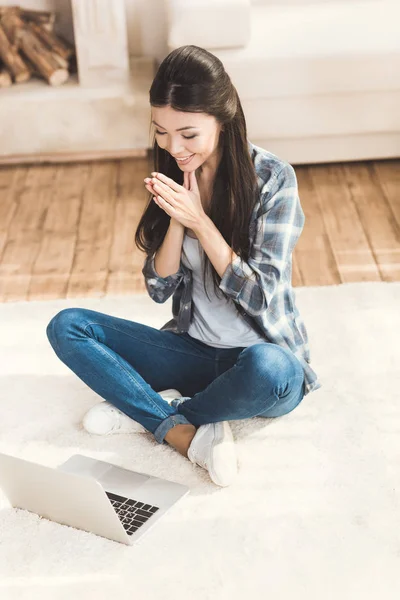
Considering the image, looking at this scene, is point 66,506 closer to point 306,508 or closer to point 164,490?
point 164,490

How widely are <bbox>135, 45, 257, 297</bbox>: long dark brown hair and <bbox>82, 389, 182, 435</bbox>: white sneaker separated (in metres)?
0.37

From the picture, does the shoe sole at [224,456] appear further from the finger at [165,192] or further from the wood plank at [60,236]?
the wood plank at [60,236]

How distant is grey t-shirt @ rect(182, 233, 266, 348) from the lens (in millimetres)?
1968

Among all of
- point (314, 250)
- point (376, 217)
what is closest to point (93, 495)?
point (314, 250)

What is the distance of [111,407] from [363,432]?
559 mm

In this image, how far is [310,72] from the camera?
321 cm

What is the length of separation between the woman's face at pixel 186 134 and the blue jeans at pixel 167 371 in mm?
402

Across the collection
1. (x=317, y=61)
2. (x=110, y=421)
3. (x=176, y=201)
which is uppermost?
(x=176, y=201)

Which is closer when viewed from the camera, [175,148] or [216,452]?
[175,148]

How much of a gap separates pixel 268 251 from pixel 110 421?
540mm

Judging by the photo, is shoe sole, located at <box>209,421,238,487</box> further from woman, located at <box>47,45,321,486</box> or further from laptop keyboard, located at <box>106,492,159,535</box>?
laptop keyboard, located at <box>106,492,159,535</box>

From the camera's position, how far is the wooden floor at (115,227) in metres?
2.76

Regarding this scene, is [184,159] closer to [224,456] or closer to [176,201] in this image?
[176,201]

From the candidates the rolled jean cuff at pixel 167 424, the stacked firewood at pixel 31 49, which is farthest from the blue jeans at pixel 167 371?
the stacked firewood at pixel 31 49
